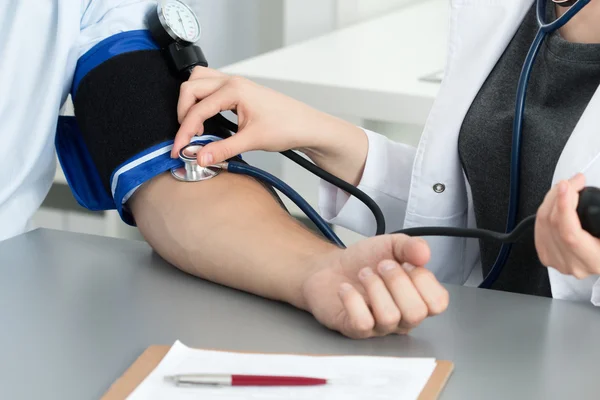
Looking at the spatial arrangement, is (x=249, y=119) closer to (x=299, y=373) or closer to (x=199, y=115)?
(x=199, y=115)

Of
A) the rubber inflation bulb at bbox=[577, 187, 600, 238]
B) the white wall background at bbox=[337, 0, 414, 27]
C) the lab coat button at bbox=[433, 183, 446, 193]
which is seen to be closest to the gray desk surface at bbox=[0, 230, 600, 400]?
the rubber inflation bulb at bbox=[577, 187, 600, 238]

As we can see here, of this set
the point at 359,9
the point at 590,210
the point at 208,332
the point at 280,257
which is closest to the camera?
the point at 590,210

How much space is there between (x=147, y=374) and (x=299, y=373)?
0.12 meters

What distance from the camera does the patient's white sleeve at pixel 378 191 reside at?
1.17 meters

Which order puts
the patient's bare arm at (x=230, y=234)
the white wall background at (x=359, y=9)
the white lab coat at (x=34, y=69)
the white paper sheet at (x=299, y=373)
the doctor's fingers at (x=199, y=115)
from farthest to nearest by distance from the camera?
the white wall background at (x=359, y=9)
the white lab coat at (x=34, y=69)
the doctor's fingers at (x=199, y=115)
the patient's bare arm at (x=230, y=234)
the white paper sheet at (x=299, y=373)

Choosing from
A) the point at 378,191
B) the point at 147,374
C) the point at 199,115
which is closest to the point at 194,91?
the point at 199,115

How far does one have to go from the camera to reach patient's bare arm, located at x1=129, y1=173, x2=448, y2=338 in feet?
2.46

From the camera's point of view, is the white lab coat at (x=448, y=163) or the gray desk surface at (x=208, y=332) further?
the white lab coat at (x=448, y=163)

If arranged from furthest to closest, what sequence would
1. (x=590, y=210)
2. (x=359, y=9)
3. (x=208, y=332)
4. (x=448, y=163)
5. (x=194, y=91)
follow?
1. (x=359, y=9)
2. (x=448, y=163)
3. (x=194, y=91)
4. (x=208, y=332)
5. (x=590, y=210)

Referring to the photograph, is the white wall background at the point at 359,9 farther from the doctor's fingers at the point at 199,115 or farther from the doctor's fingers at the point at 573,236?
the doctor's fingers at the point at 573,236

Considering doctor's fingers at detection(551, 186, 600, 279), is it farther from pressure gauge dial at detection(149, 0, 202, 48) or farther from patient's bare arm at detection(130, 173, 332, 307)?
pressure gauge dial at detection(149, 0, 202, 48)

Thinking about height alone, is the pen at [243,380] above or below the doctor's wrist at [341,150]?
below

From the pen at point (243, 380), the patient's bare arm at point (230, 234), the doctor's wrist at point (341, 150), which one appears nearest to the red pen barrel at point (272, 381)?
the pen at point (243, 380)

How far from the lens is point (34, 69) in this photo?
→ 1.11 meters
